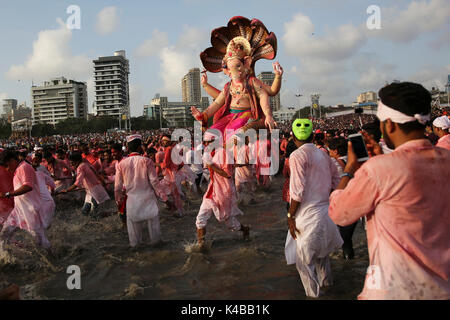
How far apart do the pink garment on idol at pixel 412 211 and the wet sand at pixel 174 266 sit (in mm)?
2069

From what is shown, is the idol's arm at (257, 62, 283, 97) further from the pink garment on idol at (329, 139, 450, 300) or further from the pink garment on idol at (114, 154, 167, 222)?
the pink garment on idol at (329, 139, 450, 300)

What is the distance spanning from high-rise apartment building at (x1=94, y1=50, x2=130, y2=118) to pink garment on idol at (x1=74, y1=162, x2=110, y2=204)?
384 feet

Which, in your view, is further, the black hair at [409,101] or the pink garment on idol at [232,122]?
the pink garment on idol at [232,122]

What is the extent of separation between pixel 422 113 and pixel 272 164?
7598mm

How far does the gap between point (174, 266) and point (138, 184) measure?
4.46 feet

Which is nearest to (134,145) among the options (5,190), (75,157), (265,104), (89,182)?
(5,190)

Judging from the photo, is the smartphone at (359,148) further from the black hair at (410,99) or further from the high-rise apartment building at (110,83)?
the high-rise apartment building at (110,83)

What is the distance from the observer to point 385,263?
6.52 ft

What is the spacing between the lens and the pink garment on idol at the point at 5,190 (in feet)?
17.9

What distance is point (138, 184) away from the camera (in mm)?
5680

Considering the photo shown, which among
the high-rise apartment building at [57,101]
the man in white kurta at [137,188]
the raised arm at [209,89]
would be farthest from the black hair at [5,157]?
the high-rise apartment building at [57,101]

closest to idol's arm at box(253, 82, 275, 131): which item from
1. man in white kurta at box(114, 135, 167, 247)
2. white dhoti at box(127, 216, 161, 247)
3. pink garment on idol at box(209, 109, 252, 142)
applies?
pink garment on idol at box(209, 109, 252, 142)

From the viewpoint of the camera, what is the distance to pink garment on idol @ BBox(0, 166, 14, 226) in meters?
5.45
